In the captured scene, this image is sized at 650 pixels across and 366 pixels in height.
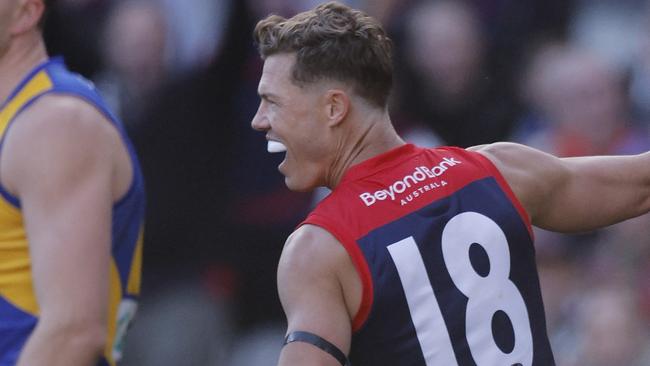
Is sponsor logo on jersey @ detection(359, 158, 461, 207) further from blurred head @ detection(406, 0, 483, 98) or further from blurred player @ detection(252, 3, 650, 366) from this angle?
blurred head @ detection(406, 0, 483, 98)

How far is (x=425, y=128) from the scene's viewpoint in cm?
594

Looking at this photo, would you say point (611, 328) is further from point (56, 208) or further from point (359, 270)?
point (56, 208)

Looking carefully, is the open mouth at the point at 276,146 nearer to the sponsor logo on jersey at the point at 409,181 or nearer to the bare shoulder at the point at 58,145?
the sponsor logo on jersey at the point at 409,181

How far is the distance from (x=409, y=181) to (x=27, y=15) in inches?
46.9

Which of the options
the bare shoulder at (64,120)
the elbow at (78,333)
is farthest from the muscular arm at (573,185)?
the elbow at (78,333)

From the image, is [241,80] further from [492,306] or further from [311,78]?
[492,306]

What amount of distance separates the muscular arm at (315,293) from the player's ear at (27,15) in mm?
912

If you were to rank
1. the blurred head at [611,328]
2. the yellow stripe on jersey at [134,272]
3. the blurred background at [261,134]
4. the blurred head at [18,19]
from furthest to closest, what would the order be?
the blurred background at [261,134] < the blurred head at [611,328] < the yellow stripe on jersey at [134,272] < the blurred head at [18,19]

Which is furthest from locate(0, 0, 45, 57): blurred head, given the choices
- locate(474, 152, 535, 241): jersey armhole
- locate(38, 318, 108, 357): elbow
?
locate(474, 152, 535, 241): jersey armhole

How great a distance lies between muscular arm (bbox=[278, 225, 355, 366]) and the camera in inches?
123

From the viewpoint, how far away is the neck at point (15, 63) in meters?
2.85

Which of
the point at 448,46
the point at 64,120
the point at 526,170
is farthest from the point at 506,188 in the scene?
the point at 448,46

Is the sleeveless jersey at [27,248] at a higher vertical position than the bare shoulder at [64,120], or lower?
lower

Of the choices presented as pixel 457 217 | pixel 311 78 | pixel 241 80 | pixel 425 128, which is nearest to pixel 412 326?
pixel 457 217
